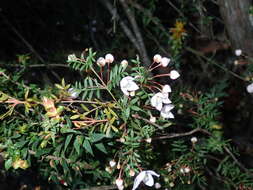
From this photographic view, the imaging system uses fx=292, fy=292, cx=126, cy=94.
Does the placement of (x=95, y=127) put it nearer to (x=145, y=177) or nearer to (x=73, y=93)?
(x=73, y=93)

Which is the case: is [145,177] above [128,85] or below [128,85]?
below

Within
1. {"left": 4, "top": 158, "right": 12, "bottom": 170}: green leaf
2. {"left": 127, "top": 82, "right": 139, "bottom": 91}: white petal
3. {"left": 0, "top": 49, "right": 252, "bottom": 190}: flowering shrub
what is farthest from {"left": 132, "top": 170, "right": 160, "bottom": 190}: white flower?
{"left": 4, "top": 158, "right": 12, "bottom": 170}: green leaf

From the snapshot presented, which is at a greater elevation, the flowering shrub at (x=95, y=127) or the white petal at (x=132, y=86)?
the white petal at (x=132, y=86)

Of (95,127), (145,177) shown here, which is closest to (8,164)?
(95,127)

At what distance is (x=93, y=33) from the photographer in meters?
2.83

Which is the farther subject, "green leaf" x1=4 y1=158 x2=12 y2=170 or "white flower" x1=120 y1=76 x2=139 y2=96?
"green leaf" x1=4 y1=158 x2=12 y2=170

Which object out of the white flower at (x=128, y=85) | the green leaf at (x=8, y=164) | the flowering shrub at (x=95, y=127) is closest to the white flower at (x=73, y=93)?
the flowering shrub at (x=95, y=127)

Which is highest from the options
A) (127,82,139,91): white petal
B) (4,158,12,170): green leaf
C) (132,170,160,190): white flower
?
(127,82,139,91): white petal

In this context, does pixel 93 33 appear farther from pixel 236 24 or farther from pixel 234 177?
pixel 234 177

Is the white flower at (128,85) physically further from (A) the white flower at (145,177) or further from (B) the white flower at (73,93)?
(A) the white flower at (145,177)

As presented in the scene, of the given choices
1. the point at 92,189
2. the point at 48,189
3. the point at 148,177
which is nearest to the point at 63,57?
the point at 48,189

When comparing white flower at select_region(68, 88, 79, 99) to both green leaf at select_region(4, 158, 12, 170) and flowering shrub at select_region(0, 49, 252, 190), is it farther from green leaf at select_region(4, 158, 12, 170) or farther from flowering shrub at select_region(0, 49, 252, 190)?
green leaf at select_region(4, 158, 12, 170)

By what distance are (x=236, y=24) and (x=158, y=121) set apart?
885 mm

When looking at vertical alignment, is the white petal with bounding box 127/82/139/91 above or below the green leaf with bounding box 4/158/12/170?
above
